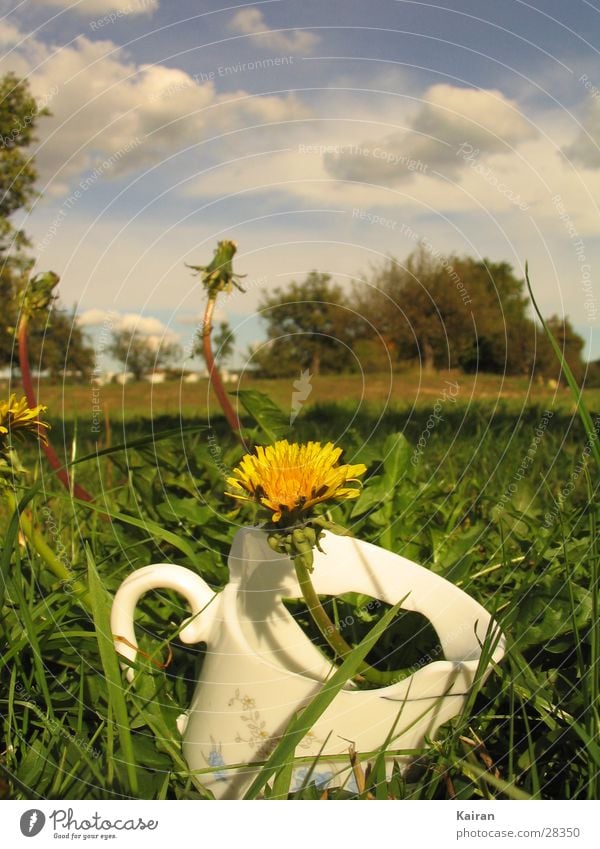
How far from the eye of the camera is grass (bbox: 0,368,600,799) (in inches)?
27.0

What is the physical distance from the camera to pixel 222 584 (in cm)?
101

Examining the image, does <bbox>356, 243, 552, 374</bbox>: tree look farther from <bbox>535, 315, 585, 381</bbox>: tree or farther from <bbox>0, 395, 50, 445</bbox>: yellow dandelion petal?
<bbox>0, 395, 50, 445</bbox>: yellow dandelion petal

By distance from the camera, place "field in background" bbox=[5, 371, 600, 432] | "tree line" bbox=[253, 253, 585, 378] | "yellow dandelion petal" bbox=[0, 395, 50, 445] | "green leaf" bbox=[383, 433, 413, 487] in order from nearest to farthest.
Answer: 1. "yellow dandelion petal" bbox=[0, 395, 50, 445]
2. "green leaf" bbox=[383, 433, 413, 487]
3. "tree line" bbox=[253, 253, 585, 378]
4. "field in background" bbox=[5, 371, 600, 432]

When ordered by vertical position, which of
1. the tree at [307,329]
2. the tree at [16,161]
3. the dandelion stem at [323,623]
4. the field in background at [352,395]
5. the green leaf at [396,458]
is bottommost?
the dandelion stem at [323,623]

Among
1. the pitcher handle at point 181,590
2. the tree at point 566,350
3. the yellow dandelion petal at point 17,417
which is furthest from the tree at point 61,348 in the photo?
the tree at point 566,350

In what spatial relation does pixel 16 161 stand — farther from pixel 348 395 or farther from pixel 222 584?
pixel 348 395

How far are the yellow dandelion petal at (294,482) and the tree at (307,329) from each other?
0.42 m

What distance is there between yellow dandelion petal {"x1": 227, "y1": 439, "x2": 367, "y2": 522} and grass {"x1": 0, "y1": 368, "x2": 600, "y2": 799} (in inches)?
5.4

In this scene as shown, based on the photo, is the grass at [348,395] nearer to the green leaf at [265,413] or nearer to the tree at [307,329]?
the tree at [307,329]

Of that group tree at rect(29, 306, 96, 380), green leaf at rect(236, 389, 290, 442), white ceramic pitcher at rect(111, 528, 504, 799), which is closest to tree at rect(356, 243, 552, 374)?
green leaf at rect(236, 389, 290, 442)

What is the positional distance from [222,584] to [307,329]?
25.4 inches

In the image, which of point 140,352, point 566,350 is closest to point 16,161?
point 140,352

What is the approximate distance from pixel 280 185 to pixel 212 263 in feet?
0.51

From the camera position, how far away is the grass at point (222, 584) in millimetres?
685
